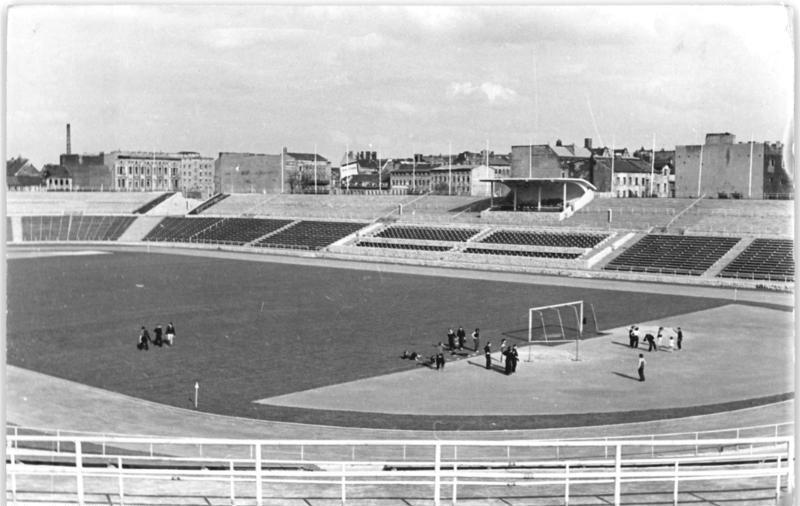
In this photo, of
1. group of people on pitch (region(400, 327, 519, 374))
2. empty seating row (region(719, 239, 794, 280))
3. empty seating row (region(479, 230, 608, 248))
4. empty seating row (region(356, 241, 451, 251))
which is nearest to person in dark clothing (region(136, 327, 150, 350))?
group of people on pitch (region(400, 327, 519, 374))

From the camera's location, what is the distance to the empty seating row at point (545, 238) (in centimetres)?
6856

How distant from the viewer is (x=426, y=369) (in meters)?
30.5

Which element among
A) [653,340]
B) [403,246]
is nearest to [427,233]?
[403,246]

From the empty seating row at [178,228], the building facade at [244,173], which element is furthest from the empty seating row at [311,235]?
the building facade at [244,173]

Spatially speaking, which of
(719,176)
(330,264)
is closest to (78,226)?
(330,264)

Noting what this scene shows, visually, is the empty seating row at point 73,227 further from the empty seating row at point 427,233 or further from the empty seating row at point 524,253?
the empty seating row at point 524,253

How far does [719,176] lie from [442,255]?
39.5 meters

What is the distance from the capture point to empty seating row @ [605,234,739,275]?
58.8 metres

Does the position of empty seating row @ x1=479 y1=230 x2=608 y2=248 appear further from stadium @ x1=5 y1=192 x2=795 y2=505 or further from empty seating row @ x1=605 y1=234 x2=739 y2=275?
empty seating row @ x1=605 y1=234 x2=739 y2=275

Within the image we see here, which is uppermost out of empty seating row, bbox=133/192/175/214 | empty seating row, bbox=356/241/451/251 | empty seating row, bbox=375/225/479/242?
empty seating row, bbox=133/192/175/214

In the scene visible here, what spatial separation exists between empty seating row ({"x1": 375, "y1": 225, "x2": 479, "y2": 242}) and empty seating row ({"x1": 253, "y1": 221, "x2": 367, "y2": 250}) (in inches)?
160

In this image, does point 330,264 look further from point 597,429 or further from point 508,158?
point 508,158

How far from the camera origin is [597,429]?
23062 mm

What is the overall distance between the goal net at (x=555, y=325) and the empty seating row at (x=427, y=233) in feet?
107
